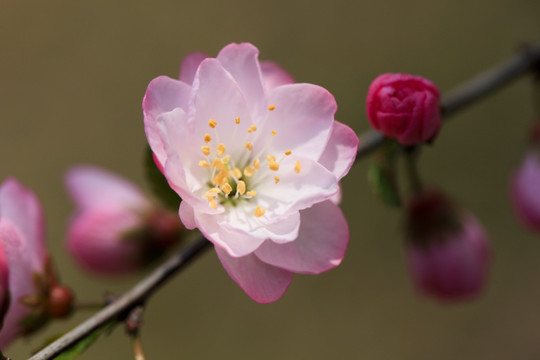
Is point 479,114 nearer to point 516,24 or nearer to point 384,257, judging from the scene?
point 516,24

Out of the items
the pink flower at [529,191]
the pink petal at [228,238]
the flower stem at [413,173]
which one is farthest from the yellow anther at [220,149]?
the pink flower at [529,191]

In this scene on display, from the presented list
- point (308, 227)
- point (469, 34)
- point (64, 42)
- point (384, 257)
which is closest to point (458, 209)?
point (308, 227)

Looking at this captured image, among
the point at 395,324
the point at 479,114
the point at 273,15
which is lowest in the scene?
the point at 395,324

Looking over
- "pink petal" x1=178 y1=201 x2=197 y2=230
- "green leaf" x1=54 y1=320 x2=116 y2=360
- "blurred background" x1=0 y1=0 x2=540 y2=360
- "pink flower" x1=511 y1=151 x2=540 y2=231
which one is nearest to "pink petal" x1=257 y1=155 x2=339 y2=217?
"pink petal" x1=178 y1=201 x2=197 y2=230

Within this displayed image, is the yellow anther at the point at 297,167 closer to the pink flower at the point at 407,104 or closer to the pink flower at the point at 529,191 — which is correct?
the pink flower at the point at 407,104

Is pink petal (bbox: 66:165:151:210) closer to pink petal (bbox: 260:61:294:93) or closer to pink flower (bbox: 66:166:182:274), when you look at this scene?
pink flower (bbox: 66:166:182:274)

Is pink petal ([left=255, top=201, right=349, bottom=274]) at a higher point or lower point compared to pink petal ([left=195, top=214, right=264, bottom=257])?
lower
